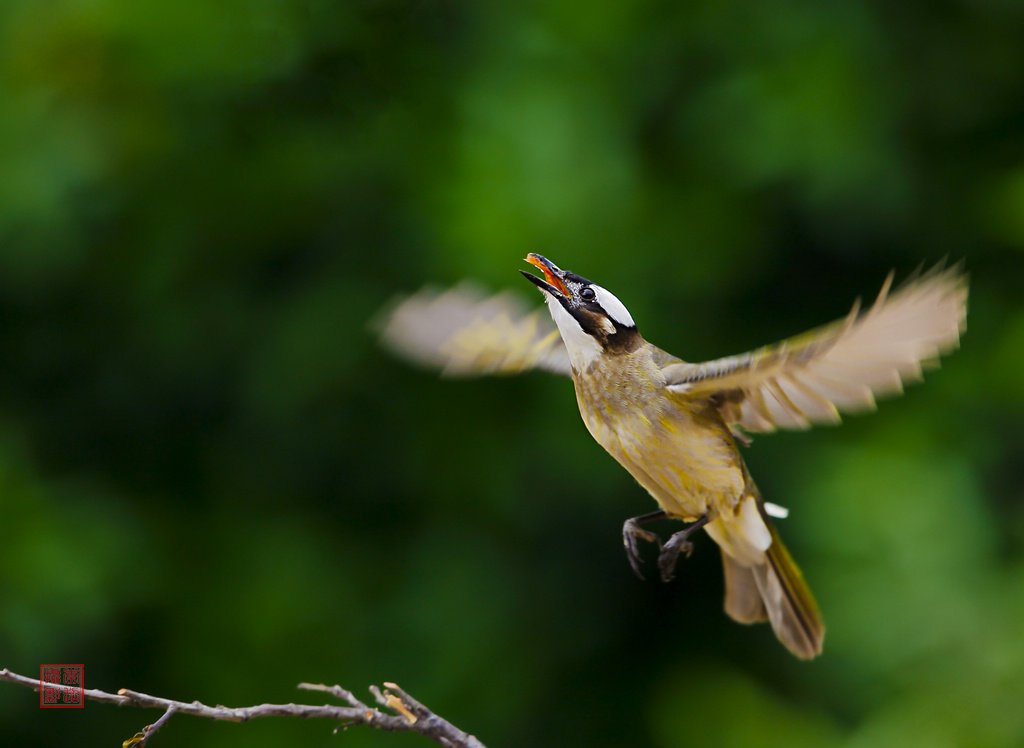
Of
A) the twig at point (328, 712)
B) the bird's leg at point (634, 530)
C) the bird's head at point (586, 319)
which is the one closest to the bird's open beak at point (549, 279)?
the bird's head at point (586, 319)

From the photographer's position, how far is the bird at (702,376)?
1.00 m

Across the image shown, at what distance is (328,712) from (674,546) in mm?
518

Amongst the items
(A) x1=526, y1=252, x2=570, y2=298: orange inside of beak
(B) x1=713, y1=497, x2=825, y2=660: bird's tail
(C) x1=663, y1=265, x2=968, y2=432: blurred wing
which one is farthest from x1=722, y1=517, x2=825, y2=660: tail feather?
(A) x1=526, y1=252, x2=570, y2=298: orange inside of beak

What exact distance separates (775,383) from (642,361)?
187 mm

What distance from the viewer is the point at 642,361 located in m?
1.28

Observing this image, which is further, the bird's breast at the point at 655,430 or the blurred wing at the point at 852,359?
the bird's breast at the point at 655,430

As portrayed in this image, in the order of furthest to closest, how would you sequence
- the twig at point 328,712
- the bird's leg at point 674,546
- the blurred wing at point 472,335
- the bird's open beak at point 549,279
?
the blurred wing at point 472,335 < the bird's leg at point 674,546 < the bird's open beak at point 549,279 < the twig at point 328,712

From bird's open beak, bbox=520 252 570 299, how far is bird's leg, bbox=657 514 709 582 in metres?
0.34

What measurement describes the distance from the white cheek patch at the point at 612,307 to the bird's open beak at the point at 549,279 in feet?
0.14

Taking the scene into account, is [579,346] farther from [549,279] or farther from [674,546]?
[674,546]

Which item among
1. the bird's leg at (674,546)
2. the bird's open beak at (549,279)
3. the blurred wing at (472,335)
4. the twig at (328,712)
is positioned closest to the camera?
the twig at (328,712)

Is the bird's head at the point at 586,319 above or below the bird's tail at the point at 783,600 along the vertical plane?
above

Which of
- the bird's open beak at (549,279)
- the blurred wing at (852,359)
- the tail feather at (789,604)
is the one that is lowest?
the tail feather at (789,604)

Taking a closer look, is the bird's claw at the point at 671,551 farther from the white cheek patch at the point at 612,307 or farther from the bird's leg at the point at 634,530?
the white cheek patch at the point at 612,307
